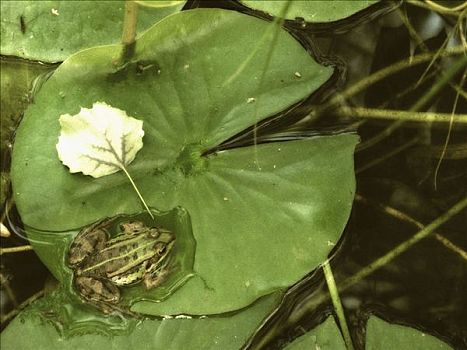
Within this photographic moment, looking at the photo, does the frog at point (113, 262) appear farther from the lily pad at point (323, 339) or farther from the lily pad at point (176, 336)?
the lily pad at point (323, 339)

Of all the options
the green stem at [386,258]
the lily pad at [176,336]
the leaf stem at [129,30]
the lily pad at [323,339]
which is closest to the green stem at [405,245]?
the green stem at [386,258]

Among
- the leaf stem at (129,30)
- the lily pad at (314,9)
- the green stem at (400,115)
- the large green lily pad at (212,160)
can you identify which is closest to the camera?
the leaf stem at (129,30)

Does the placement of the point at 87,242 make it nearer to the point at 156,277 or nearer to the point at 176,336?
the point at 156,277

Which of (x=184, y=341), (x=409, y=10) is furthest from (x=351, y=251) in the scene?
(x=409, y=10)

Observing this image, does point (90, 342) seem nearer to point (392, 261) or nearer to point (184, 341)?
point (184, 341)

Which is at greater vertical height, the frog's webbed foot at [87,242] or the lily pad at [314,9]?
the lily pad at [314,9]

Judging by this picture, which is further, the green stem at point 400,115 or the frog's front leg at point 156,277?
the green stem at point 400,115

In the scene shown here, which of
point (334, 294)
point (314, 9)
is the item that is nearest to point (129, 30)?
point (314, 9)

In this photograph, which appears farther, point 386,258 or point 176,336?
point 386,258
